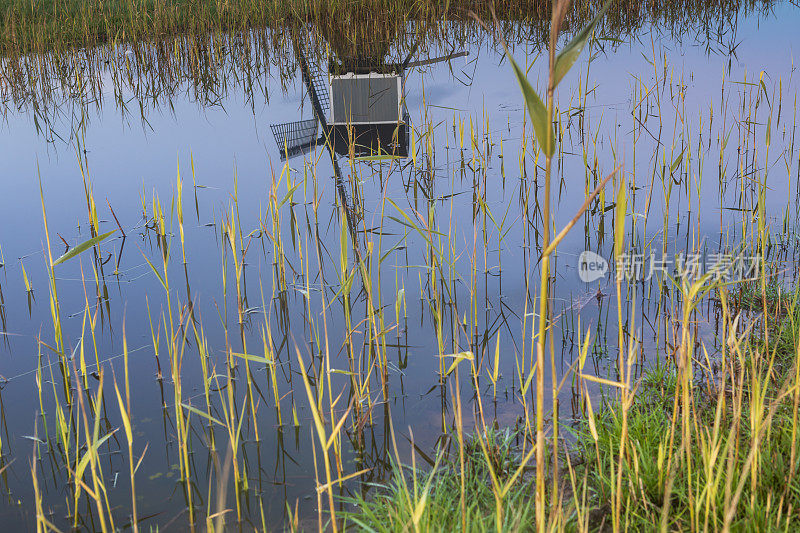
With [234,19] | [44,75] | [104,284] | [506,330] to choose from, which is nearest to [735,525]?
[506,330]

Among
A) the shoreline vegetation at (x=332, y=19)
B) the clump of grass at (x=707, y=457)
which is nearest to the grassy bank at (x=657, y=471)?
the clump of grass at (x=707, y=457)

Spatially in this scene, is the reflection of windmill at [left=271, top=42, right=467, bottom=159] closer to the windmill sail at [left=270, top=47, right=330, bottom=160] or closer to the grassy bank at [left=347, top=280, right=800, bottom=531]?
the windmill sail at [left=270, top=47, right=330, bottom=160]

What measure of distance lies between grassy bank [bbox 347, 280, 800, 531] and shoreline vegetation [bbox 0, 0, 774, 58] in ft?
17.8

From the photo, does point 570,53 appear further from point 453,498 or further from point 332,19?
point 332,19

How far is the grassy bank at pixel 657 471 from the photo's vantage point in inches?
44.3

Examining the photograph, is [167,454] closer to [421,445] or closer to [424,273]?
[421,445]

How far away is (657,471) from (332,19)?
651cm

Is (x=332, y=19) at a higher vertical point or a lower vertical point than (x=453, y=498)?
higher

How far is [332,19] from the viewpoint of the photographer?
7.00 metres

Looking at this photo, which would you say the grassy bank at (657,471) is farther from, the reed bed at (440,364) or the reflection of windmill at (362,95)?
the reflection of windmill at (362,95)

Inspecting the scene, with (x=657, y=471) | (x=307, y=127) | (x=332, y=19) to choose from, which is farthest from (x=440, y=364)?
(x=332, y=19)

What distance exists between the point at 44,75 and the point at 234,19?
2.28 meters

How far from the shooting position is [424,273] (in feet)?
8.46

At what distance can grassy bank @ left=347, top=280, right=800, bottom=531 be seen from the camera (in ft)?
3.69
